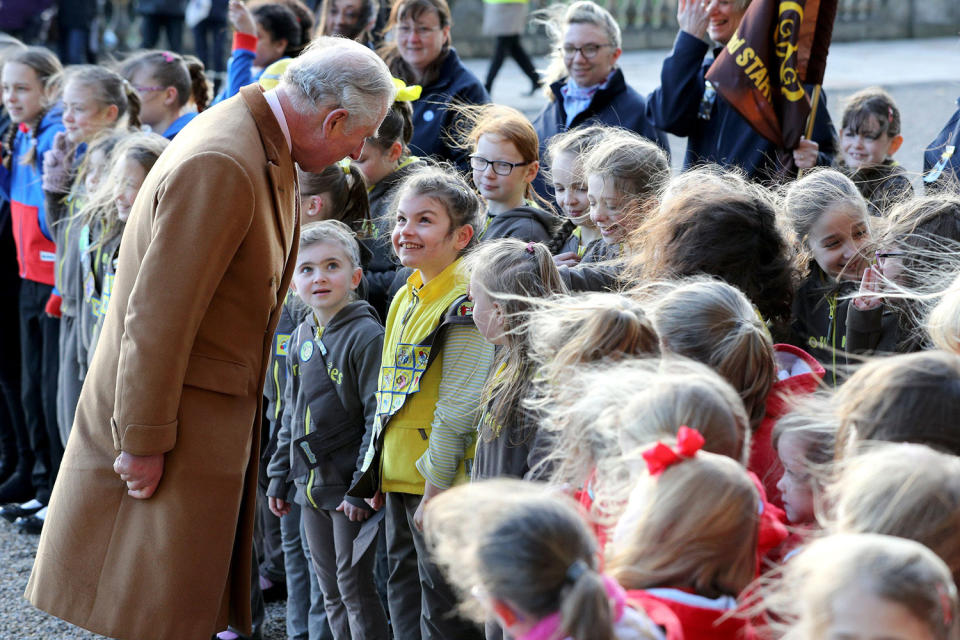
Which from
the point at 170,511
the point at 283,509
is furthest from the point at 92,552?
the point at 283,509

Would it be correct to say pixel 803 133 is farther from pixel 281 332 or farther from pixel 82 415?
pixel 82 415

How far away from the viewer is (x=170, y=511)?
2.84 meters

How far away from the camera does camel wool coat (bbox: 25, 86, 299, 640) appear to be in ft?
8.86

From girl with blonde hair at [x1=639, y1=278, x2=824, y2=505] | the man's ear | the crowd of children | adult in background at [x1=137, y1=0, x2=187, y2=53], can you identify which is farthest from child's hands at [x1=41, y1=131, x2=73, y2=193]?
adult in background at [x1=137, y1=0, x2=187, y2=53]

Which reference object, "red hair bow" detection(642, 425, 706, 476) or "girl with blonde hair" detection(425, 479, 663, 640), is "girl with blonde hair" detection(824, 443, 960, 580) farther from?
"girl with blonde hair" detection(425, 479, 663, 640)

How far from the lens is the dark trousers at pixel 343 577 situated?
3.51 meters

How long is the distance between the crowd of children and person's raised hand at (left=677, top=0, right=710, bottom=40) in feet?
1.85

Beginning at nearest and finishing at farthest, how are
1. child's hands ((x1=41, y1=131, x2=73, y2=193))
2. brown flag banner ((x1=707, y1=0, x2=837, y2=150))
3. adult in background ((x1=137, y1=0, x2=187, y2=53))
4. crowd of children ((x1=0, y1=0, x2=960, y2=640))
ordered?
1. crowd of children ((x1=0, y1=0, x2=960, y2=640))
2. brown flag banner ((x1=707, y1=0, x2=837, y2=150))
3. child's hands ((x1=41, y1=131, x2=73, y2=193))
4. adult in background ((x1=137, y1=0, x2=187, y2=53))

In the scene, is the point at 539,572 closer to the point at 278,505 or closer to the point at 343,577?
the point at 343,577

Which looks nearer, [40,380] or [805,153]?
[805,153]

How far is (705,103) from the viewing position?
165 inches

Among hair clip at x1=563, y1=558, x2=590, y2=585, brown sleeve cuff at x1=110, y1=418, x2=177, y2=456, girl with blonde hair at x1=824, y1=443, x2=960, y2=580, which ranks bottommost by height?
brown sleeve cuff at x1=110, y1=418, x2=177, y2=456

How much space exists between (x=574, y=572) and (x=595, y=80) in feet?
11.8

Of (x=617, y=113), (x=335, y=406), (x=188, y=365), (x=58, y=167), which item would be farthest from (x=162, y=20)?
(x=188, y=365)
